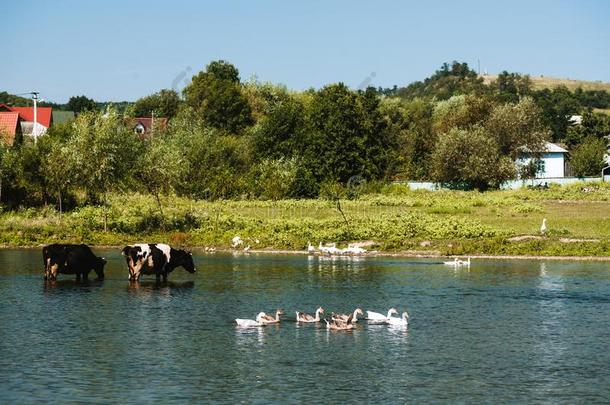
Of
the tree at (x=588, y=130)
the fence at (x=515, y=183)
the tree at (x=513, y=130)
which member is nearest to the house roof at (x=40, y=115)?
the fence at (x=515, y=183)

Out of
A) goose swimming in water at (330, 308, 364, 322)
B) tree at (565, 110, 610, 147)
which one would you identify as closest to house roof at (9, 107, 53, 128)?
A: tree at (565, 110, 610, 147)

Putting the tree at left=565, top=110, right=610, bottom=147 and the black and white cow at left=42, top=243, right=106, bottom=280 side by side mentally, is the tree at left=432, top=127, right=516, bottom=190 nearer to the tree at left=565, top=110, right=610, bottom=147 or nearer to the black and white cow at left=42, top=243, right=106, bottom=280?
the tree at left=565, top=110, right=610, bottom=147

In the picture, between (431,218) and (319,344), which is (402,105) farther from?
(319,344)

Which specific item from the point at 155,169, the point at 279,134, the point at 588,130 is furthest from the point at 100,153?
the point at 588,130

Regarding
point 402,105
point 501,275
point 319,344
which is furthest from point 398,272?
point 402,105

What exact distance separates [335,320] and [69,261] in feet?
66.3

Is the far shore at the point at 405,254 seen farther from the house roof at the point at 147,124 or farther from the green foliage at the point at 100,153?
the house roof at the point at 147,124

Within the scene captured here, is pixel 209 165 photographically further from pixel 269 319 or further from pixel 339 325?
pixel 339 325

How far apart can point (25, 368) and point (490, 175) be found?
97.3 meters

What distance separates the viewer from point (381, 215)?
84.4 metres

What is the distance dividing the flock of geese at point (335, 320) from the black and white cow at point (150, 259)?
46.8ft

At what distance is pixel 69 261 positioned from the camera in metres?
53.2

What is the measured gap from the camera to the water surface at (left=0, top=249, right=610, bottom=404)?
28906mm

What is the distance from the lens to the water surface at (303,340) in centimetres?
2891
